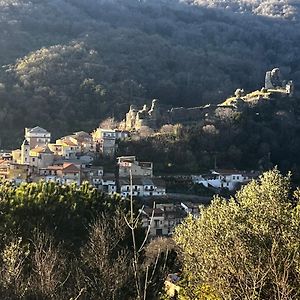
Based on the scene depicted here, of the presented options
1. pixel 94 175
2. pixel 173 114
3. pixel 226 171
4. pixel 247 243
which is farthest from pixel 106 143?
pixel 247 243

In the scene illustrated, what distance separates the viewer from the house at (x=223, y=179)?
3597cm

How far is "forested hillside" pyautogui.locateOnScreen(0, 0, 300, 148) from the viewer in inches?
2051

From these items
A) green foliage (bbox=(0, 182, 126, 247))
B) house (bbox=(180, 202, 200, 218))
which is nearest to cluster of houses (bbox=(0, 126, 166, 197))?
house (bbox=(180, 202, 200, 218))

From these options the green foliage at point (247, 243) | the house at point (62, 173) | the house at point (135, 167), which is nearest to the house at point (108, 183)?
the house at point (135, 167)

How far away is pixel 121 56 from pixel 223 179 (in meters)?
35.5

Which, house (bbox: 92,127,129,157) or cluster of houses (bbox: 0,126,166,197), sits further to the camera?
house (bbox: 92,127,129,157)

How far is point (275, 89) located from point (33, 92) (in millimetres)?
21671

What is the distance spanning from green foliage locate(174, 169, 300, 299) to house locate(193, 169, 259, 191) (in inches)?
1006

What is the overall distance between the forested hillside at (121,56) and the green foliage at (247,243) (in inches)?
1480

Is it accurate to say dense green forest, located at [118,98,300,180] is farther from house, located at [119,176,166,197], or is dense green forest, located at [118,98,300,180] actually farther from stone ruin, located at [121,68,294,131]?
house, located at [119,176,166,197]

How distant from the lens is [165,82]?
63.2 meters

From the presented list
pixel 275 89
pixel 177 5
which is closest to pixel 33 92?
pixel 275 89

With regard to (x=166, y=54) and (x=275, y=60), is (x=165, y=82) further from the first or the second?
(x=275, y=60)

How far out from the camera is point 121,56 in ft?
224
